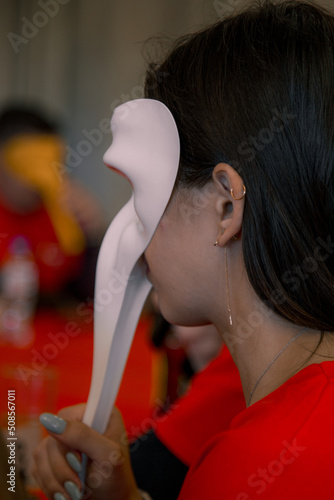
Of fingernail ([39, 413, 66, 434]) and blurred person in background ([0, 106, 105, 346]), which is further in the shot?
blurred person in background ([0, 106, 105, 346])

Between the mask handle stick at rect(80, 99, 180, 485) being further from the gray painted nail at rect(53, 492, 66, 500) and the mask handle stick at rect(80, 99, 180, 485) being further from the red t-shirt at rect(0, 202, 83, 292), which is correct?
the red t-shirt at rect(0, 202, 83, 292)

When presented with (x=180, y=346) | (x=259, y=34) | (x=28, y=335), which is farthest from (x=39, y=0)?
(x=259, y=34)

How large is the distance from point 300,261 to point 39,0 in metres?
2.78

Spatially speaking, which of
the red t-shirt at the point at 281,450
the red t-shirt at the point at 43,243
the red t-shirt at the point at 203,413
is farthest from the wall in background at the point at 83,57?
the red t-shirt at the point at 281,450

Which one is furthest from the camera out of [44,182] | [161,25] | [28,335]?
[161,25]

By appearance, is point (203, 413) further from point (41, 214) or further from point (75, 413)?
point (41, 214)

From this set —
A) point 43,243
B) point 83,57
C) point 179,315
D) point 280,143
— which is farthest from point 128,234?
point 83,57

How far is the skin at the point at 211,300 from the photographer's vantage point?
574 mm

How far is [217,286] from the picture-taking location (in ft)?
2.04

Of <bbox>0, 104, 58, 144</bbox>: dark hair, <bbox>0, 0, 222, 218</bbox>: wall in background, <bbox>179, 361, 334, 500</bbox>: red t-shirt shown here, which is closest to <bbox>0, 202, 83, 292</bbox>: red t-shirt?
<bbox>0, 104, 58, 144</bbox>: dark hair

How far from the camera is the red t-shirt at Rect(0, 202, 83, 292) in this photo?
1.85 m

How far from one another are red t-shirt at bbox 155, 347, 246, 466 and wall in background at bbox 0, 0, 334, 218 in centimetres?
223

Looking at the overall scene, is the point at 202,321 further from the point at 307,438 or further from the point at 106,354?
the point at 307,438

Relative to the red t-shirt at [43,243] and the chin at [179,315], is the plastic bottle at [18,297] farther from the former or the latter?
the chin at [179,315]
